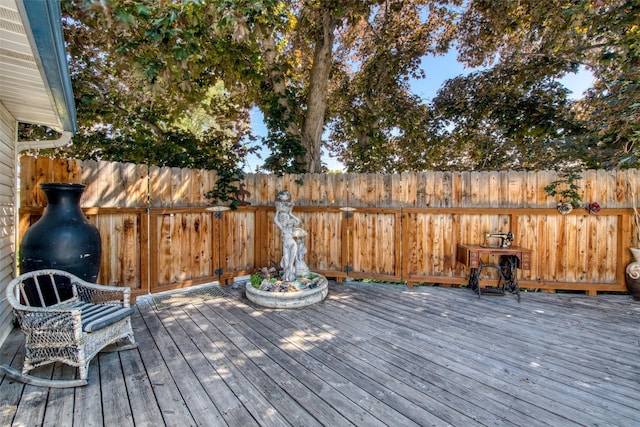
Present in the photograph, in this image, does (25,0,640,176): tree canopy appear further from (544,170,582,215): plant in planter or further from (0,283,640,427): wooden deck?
(0,283,640,427): wooden deck

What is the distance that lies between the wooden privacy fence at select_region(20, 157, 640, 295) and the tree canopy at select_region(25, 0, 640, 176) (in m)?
0.80

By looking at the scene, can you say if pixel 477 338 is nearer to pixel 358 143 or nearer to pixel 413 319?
pixel 413 319

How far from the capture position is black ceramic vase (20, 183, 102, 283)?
2.60 m

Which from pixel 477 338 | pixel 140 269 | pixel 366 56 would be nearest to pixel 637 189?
pixel 477 338

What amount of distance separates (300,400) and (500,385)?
1442 millimetres

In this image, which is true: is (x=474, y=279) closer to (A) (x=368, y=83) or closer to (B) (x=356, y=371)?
(B) (x=356, y=371)

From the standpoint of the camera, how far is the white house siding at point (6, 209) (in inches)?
106

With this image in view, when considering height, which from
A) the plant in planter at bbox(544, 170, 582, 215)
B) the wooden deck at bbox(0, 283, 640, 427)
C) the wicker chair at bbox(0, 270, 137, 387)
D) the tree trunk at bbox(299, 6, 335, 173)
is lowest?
the wooden deck at bbox(0, 283, 640, 427)

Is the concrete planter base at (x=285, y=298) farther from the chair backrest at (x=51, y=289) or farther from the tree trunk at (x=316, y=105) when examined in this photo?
the tree trunk at (x=316, y=105)

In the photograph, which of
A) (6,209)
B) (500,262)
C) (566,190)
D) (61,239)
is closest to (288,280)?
(61,239)

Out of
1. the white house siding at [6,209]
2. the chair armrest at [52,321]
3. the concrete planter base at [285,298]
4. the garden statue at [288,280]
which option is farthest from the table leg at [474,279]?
the white house siding at [6,209]

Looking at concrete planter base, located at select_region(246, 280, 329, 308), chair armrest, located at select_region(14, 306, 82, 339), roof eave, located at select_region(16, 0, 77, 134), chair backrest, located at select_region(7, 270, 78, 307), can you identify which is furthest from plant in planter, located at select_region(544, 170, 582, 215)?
chair backrest, located at select_region(7, 270, 78, 307)

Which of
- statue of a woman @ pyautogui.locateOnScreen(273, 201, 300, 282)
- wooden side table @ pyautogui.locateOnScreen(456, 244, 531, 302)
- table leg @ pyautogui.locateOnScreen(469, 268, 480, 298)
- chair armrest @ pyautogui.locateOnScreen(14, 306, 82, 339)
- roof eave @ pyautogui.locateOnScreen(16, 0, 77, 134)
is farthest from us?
table leg @ pyautogui.locateOnScreen(469, 268, 480, 298)

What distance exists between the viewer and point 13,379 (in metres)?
2.06
